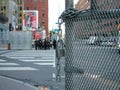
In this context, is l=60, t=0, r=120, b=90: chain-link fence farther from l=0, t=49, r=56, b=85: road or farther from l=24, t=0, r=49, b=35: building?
l=24, t=0, r=49, b=35: building

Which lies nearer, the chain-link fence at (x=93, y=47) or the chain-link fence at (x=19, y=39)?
the chain-link fence at (x=93, y=47)

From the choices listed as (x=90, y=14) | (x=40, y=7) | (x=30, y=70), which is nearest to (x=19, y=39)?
(x=30, y=70)

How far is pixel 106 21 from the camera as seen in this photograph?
3443 millimetres

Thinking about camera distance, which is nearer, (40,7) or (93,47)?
(93,47)

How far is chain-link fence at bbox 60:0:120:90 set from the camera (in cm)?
332

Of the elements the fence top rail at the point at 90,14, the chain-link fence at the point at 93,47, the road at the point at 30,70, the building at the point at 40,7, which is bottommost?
the road at the point at 30,70

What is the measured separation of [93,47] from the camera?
11.6 feet

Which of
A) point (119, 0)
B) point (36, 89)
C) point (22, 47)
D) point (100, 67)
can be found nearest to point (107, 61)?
point (100, 67)

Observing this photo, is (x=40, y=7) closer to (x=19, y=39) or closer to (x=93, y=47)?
(x=19, y=39)

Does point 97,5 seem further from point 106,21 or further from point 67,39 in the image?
point 67,39

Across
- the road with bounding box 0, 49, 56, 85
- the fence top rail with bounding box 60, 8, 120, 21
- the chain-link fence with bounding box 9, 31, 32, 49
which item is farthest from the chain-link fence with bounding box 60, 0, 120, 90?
the chain-link fence with bounding box 9, 31, 32, 49

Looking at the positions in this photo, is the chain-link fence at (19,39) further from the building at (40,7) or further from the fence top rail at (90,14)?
the building at (40,7)

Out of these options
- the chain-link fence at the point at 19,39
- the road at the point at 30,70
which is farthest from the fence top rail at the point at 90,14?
the chain-link fence at the point at 19,39

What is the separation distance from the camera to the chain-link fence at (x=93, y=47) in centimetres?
332
